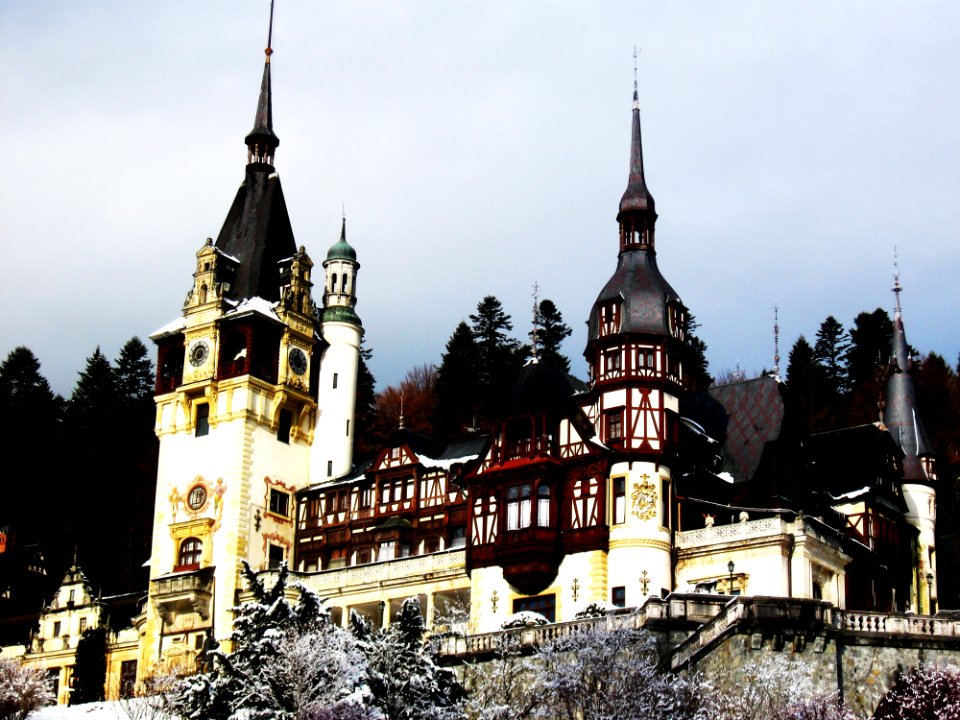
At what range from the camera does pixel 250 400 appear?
242ft

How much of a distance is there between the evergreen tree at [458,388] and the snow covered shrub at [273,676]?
51199 mm

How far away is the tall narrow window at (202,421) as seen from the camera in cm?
7481

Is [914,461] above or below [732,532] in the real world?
above

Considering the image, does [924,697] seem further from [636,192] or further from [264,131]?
[264,131]

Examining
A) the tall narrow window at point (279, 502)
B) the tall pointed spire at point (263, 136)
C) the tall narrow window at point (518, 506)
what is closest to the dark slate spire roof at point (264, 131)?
the tall pointed spire at point (263, 136)

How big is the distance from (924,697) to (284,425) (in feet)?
128

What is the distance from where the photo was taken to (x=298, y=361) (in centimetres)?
7675

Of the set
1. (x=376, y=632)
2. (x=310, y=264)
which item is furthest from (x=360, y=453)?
(x=376, y=632)

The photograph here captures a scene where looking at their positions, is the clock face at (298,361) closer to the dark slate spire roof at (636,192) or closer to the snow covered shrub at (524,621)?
the dark slate spire roof at (636,192)

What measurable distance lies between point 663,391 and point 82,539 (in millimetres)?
42854

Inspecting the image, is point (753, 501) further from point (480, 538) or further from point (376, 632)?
point (376, 632)

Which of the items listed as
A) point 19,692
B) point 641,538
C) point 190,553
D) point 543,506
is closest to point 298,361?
point 190,553

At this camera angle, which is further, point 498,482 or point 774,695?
point 498,482

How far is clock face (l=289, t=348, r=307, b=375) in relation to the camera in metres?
76.4
